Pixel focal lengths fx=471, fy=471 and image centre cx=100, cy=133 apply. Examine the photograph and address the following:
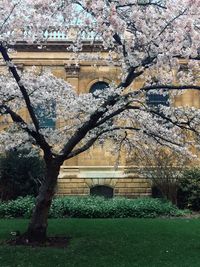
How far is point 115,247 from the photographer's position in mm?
11922

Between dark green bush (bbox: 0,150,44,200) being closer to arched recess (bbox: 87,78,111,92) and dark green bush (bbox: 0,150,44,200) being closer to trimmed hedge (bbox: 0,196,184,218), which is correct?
trimmed hedge (bbox: 0,196,184,218)

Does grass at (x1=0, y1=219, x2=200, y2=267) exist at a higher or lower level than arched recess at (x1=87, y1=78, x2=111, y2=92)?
lower

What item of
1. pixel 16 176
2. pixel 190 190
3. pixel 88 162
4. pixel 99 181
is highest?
pixel 88 162

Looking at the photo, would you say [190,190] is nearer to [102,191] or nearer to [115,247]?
[102,191]

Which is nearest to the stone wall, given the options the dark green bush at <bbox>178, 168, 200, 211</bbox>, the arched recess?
the dark green bush at <bbox>178, 168, 200, 211</bbox>

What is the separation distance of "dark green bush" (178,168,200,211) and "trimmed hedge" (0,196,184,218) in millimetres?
2164

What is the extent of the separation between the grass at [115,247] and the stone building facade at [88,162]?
9.50 metres

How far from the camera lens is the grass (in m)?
10.2

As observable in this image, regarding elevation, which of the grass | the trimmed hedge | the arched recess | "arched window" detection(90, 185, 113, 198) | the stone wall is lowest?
the grass

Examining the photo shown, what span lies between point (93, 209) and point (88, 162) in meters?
7.71

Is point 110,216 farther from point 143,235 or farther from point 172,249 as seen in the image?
point 172,249

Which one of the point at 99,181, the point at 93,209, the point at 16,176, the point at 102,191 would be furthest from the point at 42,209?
the point at 102,191

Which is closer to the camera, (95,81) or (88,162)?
(88,162)

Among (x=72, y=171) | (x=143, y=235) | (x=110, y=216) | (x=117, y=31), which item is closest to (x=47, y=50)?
(x=72, y=171)
